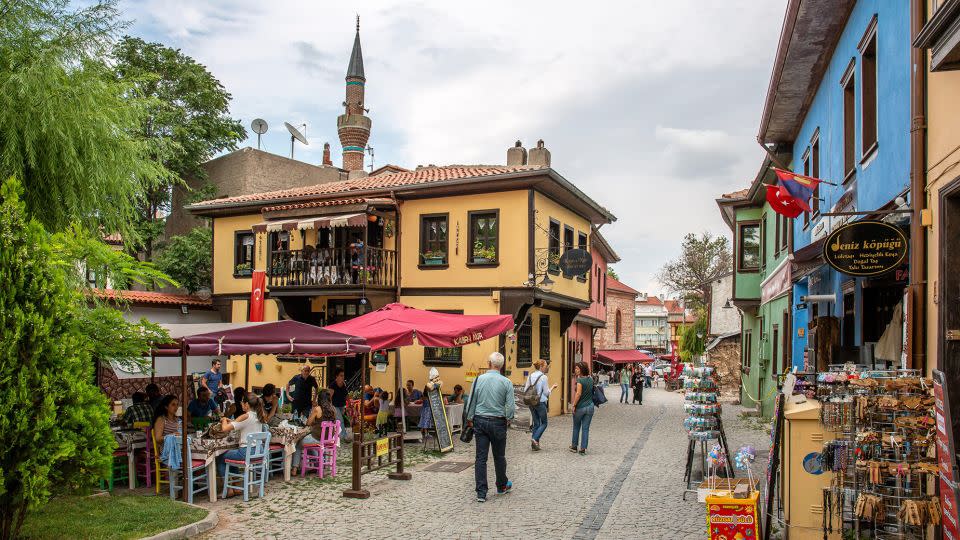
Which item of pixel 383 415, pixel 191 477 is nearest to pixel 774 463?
pixel 191 477

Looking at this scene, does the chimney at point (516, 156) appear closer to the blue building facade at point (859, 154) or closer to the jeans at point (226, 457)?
the blue building facade at point (859, 154)

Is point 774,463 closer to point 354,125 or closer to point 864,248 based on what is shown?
point 864,248

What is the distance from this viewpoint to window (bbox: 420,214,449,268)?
19562 mm

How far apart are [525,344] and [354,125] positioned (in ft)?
49.3

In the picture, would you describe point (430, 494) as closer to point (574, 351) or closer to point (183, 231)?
point (574, 351)

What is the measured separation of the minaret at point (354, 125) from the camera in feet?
99.7

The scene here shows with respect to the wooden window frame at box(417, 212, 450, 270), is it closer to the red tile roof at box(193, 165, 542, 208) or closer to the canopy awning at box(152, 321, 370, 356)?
the red tile roof at box(193, 165, 542, 208)

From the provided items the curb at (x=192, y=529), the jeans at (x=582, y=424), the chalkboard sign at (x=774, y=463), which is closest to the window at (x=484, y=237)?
the jeans at (x=582, y=424)

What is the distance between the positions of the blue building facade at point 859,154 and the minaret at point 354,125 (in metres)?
20.6

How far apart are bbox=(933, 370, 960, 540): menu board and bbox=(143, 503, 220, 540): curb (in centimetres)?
637

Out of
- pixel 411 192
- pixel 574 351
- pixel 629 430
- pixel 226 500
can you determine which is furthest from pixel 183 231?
pixel 226 500

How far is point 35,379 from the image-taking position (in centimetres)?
580

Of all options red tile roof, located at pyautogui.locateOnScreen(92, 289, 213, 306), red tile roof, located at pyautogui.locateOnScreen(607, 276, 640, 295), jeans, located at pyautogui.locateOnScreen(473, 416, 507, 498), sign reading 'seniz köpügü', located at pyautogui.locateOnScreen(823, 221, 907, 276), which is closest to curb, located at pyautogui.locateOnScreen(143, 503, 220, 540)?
jeans, located at pyautogui.locateOnScreen(473, 416, 507, 498)

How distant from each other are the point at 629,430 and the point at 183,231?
71.1 ft
